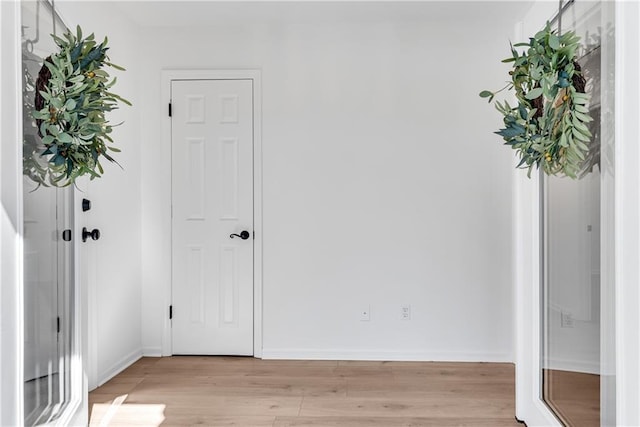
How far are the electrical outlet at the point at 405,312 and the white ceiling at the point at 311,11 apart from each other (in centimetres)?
215

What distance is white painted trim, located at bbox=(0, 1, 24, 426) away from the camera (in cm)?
177

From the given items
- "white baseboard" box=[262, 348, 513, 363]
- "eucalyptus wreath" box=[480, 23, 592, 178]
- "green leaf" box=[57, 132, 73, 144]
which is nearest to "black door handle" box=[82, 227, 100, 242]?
"green leaf" box=[57, 132, 73, 144]

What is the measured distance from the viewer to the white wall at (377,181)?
363 cm

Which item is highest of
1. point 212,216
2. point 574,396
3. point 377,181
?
point 377,181

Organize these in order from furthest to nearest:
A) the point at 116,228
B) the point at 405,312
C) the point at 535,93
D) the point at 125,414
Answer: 1. the point at 405,312
2. the point at 116,228
3. the point at 125,414
4. the point at 535,93

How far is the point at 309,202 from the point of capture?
3.71 metres

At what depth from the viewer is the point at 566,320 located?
2.17 meters

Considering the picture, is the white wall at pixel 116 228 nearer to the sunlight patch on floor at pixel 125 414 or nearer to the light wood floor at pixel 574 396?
the sunlight patch on floor at pixel 125 414

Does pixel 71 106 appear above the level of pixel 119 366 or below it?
above

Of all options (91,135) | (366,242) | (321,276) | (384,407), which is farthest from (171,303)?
(91,135)

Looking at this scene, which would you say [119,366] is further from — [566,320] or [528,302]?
[566,320]
